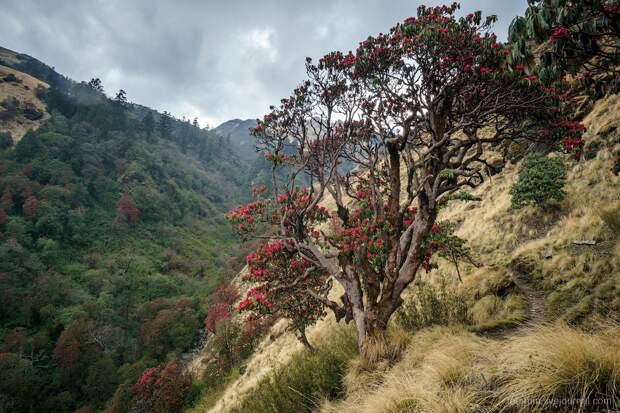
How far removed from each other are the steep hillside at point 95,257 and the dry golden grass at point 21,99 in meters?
0.55

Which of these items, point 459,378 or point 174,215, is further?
point 174,215

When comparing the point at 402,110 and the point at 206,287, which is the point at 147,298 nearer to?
the point at 206,287

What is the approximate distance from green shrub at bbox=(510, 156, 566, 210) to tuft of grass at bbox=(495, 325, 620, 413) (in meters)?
11.4

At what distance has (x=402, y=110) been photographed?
7500mm

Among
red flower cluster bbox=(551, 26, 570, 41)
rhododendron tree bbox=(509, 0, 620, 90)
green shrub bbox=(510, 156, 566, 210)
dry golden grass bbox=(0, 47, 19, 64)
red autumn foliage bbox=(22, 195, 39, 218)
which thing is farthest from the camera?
dry golden grass bbox=(0, 47, 19, 64)

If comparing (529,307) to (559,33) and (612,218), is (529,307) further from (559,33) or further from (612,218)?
(559,33)

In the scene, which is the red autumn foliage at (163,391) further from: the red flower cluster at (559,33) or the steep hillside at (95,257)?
the red flower cluster at (559,33)

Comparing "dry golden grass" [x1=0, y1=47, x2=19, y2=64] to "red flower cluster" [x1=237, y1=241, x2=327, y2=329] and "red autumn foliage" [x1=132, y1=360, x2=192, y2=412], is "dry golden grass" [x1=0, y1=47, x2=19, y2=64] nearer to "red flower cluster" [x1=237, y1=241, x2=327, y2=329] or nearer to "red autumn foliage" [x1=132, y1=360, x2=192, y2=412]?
"red autumn foliage" [x1=132, y1=360, x2=192, y2=412]

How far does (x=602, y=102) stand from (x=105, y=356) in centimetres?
4599

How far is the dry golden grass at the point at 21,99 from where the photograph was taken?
233 feet

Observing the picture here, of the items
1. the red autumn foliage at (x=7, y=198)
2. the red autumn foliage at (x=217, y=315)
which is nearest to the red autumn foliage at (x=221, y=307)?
the red autumn foliage at (x=217, y=315)

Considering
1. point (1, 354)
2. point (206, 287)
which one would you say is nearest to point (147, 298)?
point (206, 287)

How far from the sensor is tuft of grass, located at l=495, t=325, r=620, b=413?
2191 mm

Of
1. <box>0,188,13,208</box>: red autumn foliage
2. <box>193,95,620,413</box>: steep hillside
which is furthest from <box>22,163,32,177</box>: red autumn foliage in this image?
<box>193,95,620,413</box>: steep hillside
